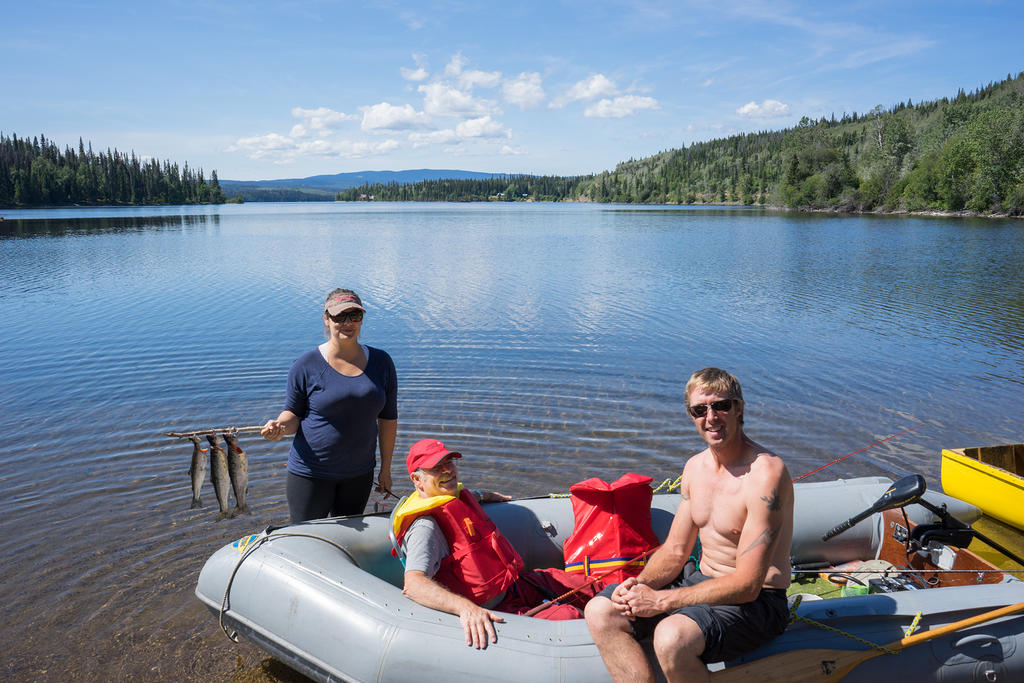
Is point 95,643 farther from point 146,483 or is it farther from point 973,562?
point 973,562

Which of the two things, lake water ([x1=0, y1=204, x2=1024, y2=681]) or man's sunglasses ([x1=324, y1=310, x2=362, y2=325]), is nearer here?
man's sunglasses ([x1=324, y1=310, x2=362, y2=325])

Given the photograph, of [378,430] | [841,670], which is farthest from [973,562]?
[378,430]

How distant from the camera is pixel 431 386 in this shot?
1016 centimetres

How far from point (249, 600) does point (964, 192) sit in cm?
7098

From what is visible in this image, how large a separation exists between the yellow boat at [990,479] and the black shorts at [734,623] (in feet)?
11.1

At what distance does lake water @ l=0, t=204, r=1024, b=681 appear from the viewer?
5.22 metres

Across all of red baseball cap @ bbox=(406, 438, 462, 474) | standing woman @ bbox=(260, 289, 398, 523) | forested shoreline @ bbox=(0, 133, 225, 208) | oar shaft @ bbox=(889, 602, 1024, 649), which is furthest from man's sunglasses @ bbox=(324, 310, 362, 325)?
forested shoreline @ bbox=(0, 133, 225, 208)

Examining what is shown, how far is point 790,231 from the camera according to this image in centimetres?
4375

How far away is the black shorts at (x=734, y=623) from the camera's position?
284 cm

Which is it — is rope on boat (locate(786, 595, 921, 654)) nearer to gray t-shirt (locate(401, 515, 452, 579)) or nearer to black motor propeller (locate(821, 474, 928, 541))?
black motor propeller (locate(821, 474, 928, 541))

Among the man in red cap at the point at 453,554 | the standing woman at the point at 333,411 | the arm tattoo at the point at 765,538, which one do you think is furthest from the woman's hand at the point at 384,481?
the arm tattoo at the point at 765,538

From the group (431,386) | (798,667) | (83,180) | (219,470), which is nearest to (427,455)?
(219,470)

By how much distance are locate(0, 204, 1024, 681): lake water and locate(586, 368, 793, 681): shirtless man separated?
2561 mm

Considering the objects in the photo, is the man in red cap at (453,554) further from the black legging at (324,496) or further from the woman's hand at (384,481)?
the woman's hand at (384,481)
